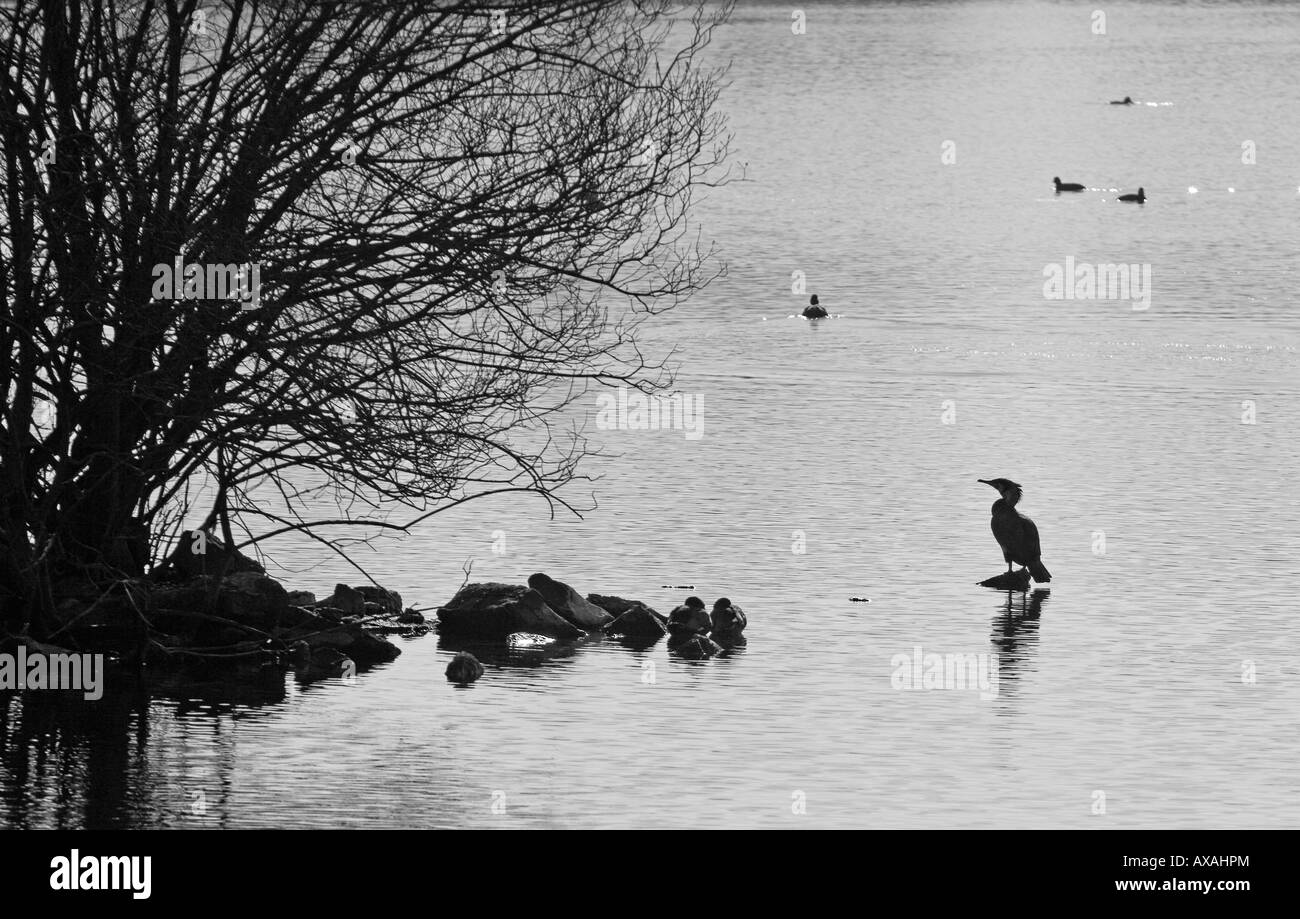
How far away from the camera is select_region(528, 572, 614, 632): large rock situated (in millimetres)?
18469

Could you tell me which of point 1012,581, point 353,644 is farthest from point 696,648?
point 1012,581

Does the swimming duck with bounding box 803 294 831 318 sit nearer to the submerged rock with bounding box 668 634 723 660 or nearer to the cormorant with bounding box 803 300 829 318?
the cormorant with bounding box 803 300 829 318

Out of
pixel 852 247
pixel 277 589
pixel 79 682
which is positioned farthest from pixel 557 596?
pixel 852 247

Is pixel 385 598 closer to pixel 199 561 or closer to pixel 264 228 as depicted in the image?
pixel 199 561

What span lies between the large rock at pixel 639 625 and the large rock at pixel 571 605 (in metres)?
0.14

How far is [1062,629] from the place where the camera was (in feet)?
61.4

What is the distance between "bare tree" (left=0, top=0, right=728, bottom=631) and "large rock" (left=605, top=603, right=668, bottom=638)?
5.42 feet

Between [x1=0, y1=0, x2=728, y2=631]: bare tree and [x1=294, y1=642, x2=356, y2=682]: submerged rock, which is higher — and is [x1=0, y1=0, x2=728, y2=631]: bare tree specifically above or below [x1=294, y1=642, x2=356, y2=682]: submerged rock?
above

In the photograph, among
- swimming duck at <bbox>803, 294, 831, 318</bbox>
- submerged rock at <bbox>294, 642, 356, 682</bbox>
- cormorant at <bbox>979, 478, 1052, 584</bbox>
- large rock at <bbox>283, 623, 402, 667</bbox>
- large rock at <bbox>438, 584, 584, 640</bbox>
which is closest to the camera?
submerged rock at <bbox>294, 642, 356, 682</bbox>

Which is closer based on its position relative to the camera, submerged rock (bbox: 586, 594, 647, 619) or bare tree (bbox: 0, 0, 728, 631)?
bare tree (bbox: 0, 0, 728, 631)

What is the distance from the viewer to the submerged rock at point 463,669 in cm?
1695

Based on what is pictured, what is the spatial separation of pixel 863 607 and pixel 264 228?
5821 millimetres

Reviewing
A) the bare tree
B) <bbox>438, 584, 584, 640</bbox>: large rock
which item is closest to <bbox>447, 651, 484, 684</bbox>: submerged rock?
<bbox>438, 584, 584, 640</bbox>: large rock

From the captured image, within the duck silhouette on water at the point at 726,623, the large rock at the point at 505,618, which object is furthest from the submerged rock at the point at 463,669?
the duck silhouette on water at the point at 726,623
